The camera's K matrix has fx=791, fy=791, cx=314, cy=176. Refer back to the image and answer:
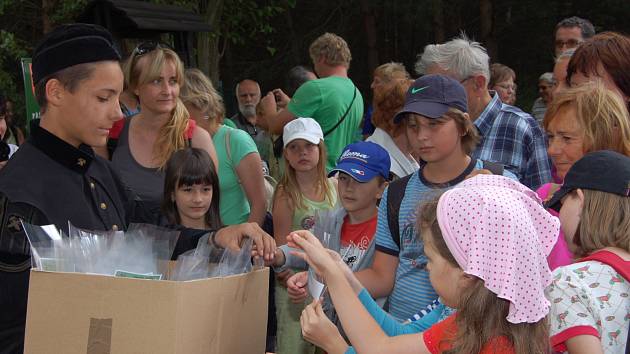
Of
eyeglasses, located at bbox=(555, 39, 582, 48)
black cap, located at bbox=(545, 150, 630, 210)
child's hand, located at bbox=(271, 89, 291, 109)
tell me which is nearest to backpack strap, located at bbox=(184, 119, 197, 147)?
black cap, located at bbox=(545, 150, 630, 210)

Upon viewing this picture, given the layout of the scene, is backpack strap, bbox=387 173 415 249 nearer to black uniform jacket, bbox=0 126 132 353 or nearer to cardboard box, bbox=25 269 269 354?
black uniform jacket, bbox=0 126 132 353

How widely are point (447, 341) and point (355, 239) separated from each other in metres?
1.81

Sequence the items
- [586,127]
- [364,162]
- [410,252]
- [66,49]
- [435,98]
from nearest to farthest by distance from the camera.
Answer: [66,49] < [586,127] < [410,252] < [435,98] < [364,162]

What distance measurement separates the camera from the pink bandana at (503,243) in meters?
2.05

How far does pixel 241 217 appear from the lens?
15.8 feet

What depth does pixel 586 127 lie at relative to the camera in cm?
299

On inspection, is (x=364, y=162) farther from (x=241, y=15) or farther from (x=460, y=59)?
(x=241, y=15)

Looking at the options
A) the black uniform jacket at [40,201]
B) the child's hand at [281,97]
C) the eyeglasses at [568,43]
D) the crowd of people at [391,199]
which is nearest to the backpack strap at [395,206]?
the crowd of people at [391,199]

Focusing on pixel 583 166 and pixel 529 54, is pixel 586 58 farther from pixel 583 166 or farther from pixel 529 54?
pixel 529 54

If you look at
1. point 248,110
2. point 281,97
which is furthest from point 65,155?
point 248,110

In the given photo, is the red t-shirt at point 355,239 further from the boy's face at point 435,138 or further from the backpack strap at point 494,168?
the backpack strap at point 494,168

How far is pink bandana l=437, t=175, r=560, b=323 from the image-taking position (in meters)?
2.05

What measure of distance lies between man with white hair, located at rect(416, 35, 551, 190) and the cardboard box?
2.66 metres

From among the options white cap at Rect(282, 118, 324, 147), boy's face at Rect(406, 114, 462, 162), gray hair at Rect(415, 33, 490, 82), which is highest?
gray hair at Rect(415, 33, 490, 82)
